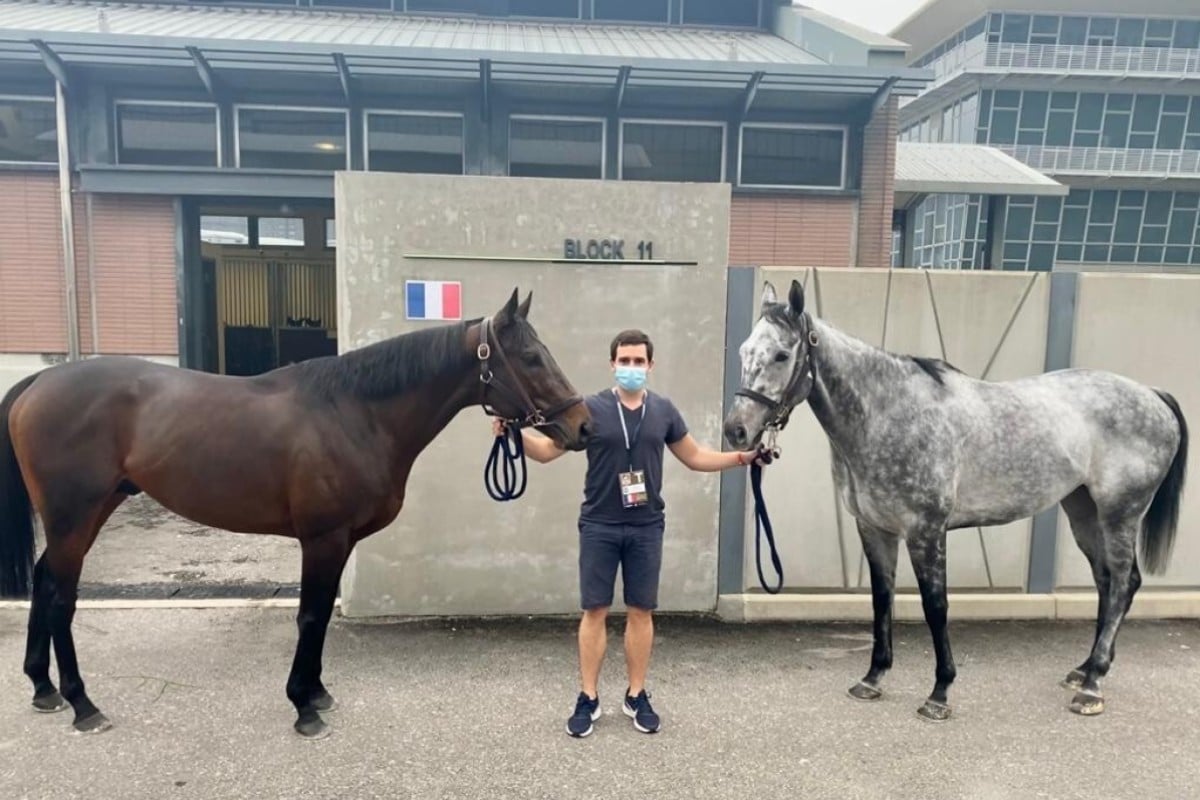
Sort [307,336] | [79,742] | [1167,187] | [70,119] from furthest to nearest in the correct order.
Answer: [1167,187], [307,336], [70,119], [79,742]

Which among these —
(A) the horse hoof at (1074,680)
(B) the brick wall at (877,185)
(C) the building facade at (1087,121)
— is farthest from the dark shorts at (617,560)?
(C) the building facade at (1087,121)

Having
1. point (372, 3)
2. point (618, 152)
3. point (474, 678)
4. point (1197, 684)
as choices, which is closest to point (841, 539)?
point (1197, 684)

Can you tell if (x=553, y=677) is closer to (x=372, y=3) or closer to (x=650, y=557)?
(x=650, y=557)

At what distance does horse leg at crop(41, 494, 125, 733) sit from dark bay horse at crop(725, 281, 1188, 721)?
2985 mm

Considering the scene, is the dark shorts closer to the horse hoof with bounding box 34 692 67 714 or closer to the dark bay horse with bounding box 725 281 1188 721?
the dark bay horse with bounding box 725 281 1188 721

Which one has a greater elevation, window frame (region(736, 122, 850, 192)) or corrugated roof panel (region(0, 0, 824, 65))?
corrugated roof panel (region(0, 0, 824, 65))

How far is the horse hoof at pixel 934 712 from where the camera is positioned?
3.63m

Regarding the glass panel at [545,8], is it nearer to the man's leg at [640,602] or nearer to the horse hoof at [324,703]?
the man's leg at [640,602]

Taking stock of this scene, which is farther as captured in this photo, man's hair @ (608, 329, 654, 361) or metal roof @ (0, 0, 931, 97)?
metal roof @ (0, 0, 931, 97)

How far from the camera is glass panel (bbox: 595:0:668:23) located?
15703mm

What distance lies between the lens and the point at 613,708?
367 centimetres

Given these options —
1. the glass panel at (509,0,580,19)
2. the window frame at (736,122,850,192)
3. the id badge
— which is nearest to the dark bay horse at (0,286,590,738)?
the id badge

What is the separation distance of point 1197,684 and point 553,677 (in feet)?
11.5

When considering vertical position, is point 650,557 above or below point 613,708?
above
